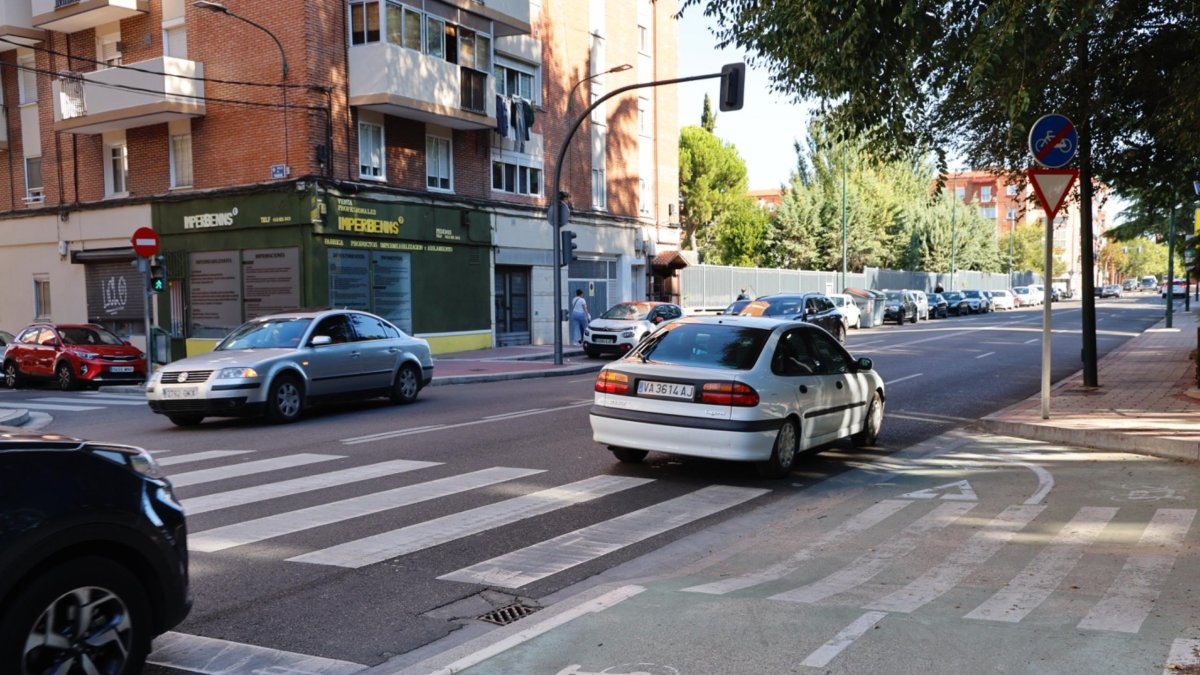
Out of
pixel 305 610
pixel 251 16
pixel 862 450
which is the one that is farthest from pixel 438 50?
pixel 305 610

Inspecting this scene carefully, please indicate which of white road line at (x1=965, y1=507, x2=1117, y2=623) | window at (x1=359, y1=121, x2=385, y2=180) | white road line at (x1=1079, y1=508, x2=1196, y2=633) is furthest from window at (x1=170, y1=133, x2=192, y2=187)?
white road line at (x1=1079, y1=508, x2=1196, y2=633)

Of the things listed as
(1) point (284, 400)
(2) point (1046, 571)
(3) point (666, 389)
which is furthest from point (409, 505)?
(1) point (284, 400)

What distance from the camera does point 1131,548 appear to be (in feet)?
20.4

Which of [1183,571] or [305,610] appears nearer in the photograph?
[305,610]

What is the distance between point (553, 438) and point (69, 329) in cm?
1526

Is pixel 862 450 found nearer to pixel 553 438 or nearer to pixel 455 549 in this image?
pixel 553 438

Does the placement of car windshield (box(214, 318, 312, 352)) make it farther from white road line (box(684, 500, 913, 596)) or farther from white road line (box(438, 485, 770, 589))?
white road line (box(684, 500, 913, 596))

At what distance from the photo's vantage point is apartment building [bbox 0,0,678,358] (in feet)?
79.3

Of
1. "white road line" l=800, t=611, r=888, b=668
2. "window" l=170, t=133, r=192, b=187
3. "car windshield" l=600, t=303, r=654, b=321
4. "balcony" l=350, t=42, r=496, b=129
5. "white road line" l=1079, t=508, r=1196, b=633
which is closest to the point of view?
"white road line" l=800, t=611, r=888, b=668

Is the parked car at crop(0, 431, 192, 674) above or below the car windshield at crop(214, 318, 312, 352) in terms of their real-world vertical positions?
below

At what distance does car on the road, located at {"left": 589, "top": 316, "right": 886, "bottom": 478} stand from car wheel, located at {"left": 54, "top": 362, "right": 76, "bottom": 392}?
53.3 feet

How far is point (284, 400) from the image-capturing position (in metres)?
13.3

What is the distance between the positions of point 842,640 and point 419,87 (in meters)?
23.1

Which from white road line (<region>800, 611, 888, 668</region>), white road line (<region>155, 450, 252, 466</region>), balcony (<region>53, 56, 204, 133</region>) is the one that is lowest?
white road line (<region>800, 611, 888, 668</region>)
